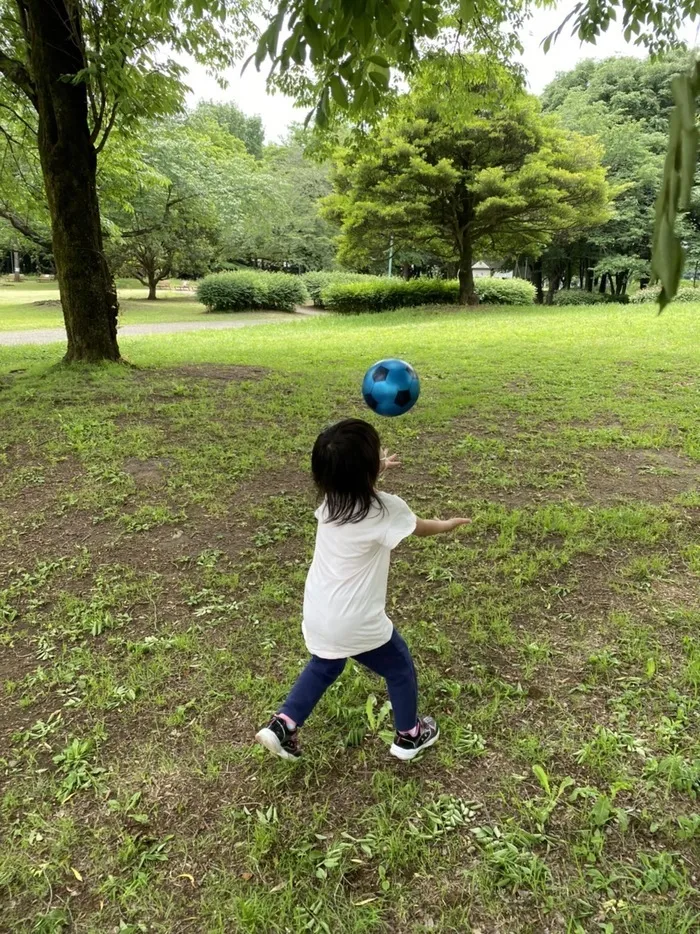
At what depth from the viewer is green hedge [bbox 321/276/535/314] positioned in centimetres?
2127

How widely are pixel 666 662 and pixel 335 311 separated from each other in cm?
2188

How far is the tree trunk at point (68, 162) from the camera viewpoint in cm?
663

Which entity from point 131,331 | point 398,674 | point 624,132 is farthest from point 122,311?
point 398,674

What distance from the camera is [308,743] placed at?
91.3 inches

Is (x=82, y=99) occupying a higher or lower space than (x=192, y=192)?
lower

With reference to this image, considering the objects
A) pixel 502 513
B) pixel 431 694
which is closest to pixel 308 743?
pixel 431 694

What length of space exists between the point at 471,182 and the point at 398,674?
18.2m

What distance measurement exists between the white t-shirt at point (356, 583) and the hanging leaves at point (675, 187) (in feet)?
4.20

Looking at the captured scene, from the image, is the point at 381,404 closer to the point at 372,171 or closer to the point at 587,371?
→ the point at 587,371

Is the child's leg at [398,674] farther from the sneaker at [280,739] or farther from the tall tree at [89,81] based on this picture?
the tall tree at [89,81]

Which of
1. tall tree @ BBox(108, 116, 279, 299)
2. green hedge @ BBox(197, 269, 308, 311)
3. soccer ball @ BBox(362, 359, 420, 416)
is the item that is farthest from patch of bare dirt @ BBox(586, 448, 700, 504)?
green hedge @ BBox(197, 269, 308, 311)

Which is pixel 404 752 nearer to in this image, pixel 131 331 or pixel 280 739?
pixel 280 739

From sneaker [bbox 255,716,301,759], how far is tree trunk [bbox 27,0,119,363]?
6554mm

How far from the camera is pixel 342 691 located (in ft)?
8.45
